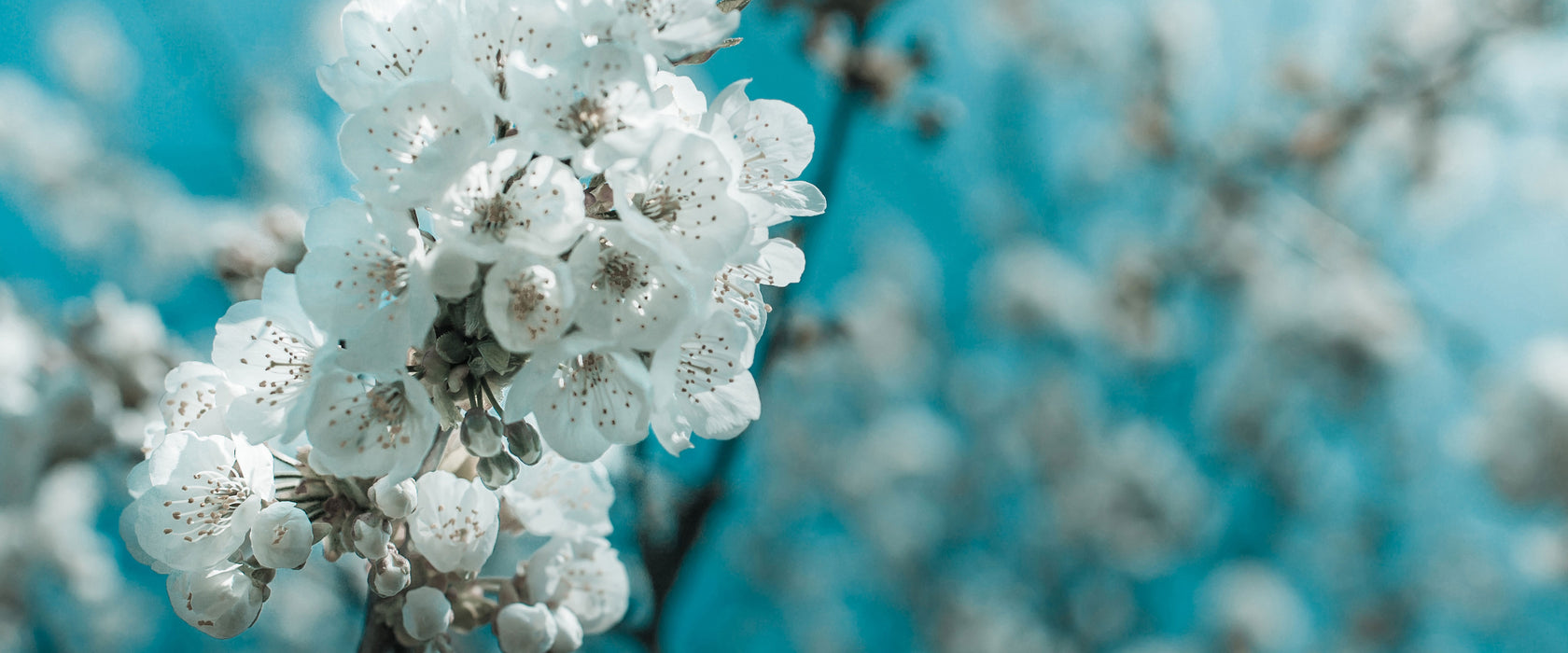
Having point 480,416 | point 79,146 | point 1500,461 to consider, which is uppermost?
point 1500,461

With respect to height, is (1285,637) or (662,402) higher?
(1285,637)

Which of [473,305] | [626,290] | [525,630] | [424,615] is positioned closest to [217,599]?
[424,615]

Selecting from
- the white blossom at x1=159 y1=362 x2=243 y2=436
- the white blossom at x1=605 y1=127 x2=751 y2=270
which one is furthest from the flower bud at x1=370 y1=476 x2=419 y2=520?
the white blossom at x1=605 y1=127 x2=751 y2=270

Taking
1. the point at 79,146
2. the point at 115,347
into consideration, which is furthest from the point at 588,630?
the point at 79,146

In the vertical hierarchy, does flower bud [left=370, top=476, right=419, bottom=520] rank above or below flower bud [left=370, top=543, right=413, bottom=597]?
above

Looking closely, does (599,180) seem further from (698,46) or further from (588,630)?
(588,630)

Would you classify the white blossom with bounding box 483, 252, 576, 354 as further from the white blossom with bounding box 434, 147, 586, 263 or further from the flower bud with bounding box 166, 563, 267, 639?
the flower bud with bounding box 166, 563, 267, 639

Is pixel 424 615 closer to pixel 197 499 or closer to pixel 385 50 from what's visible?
pixel 197 499
